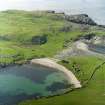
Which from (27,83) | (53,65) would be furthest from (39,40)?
(27,83)

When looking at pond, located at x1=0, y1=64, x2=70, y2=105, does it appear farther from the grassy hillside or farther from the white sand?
the grassy hillside

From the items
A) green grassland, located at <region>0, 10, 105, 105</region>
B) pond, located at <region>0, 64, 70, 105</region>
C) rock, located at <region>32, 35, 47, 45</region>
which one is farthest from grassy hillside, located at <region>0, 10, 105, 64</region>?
pond, located at <region>0, 64, 70, 105</region>

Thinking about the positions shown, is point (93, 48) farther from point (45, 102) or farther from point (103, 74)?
point (45, 102)

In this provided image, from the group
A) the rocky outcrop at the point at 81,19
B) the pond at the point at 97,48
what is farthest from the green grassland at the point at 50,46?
the pond at the point at 97,48

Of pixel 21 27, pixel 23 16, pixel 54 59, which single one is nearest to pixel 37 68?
pixel 54 59

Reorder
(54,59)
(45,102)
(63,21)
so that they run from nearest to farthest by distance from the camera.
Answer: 1. (45,102)
2. (54,59)
3. (63,21)

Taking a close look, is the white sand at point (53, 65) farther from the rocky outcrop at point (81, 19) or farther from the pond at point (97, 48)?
the rocky outcrop at point (81, 19)

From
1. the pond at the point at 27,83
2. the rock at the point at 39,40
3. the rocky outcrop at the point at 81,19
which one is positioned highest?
the rocky outcrop at the point at 81,19
